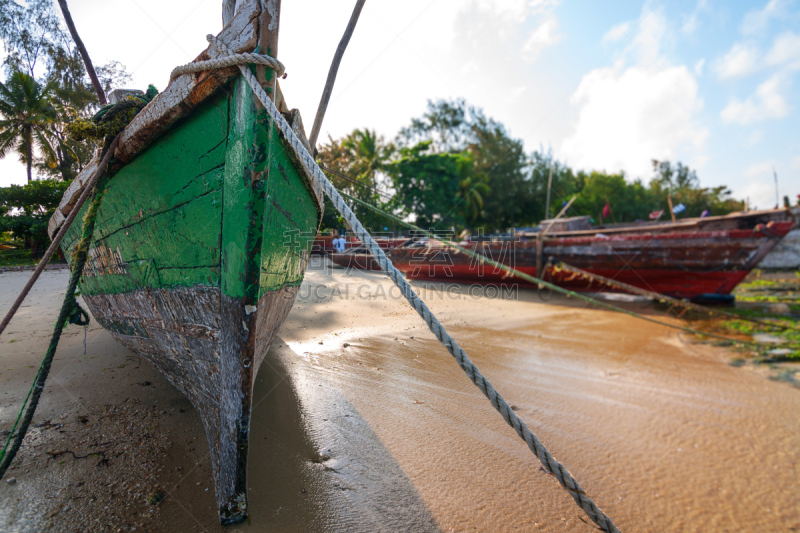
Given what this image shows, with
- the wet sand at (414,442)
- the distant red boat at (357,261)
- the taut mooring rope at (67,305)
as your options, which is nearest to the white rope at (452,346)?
the wet sand at (414,442)

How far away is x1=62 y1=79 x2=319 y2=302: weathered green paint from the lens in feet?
5.46

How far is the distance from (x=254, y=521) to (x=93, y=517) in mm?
729

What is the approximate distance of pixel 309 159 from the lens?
1.61 meters

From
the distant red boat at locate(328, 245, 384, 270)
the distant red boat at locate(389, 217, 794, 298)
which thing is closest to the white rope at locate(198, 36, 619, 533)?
the distant red boat at locate(389, 217, 794, 298)

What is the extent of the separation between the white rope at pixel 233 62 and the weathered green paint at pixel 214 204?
0.31ft

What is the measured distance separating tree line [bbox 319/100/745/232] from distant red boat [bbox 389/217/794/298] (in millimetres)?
5719

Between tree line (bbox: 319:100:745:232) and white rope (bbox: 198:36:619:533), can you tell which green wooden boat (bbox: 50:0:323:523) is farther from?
tree line (bbox: 319:100:745:232)

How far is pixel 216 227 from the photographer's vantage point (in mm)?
1768

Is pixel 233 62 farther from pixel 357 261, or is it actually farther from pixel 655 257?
pixel 357 261

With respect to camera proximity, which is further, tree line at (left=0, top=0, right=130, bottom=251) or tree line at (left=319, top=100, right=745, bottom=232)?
tree line at (left=319, top=100, right=745, bottom=232)

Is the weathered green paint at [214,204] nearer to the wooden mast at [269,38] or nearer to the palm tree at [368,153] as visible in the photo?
the wooden mast at [269,38]

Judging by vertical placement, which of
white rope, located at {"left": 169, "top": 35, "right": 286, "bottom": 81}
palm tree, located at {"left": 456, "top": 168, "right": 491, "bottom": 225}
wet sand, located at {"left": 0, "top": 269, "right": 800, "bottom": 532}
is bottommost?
wet sand, located at {"left": 0, "top": 269, "right": 800, "bottom": 532}

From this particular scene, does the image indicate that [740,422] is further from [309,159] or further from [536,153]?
[536,153]

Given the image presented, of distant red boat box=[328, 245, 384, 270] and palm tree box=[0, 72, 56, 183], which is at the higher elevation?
palm tree box=[0, 72, 56, 183]
